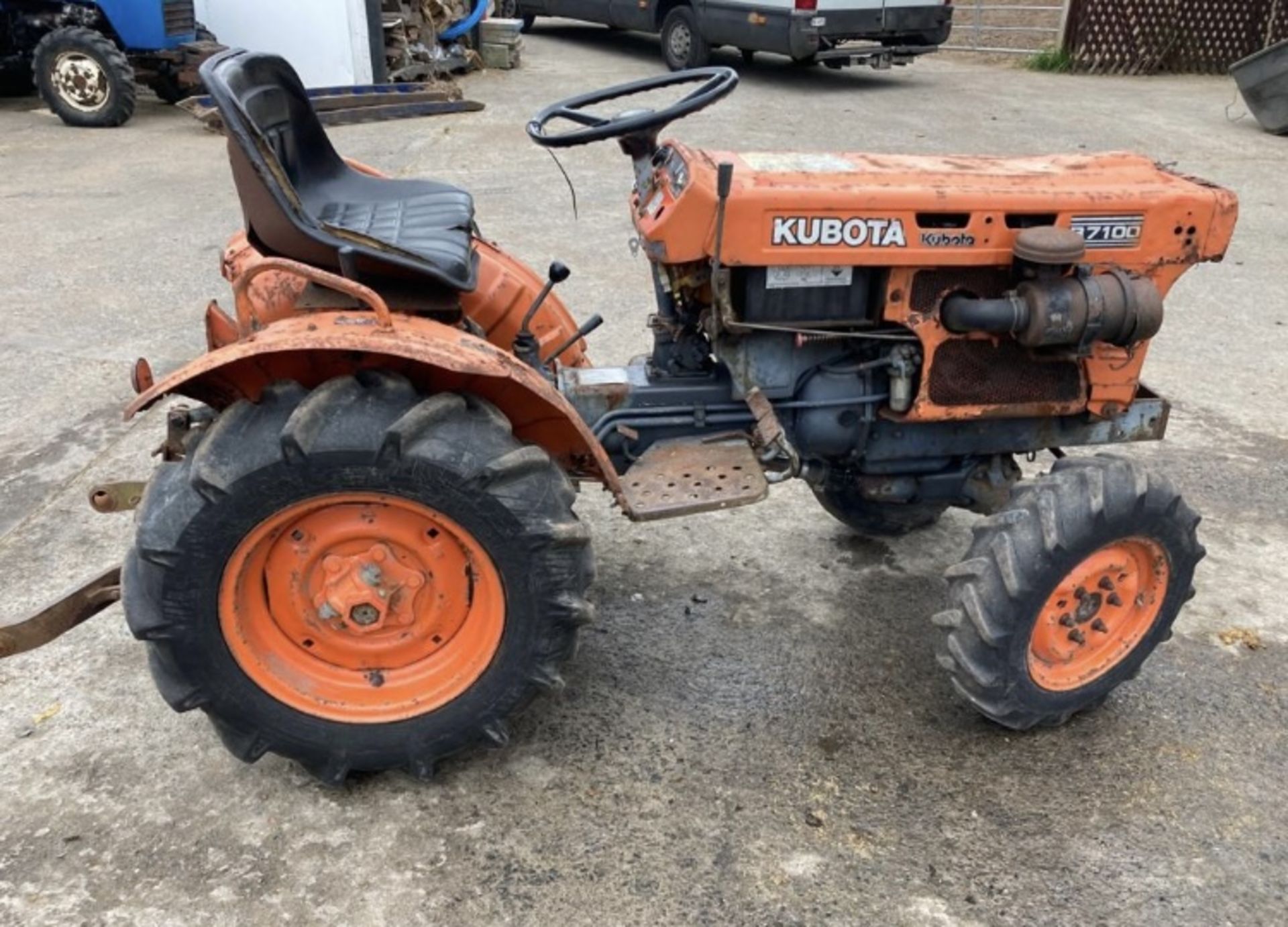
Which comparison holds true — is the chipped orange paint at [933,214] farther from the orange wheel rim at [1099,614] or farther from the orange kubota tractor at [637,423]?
the orange wheel rim at [1099,614]

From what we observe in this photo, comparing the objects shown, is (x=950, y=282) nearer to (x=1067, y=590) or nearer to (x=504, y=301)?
(x=1067, y=590)

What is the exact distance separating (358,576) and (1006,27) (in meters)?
15.2

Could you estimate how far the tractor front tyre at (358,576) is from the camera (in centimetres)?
216

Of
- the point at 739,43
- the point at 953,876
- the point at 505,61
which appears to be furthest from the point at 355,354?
the point at 505,61

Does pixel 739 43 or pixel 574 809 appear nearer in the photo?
pixel 574 809

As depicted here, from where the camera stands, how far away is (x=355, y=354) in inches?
91.6

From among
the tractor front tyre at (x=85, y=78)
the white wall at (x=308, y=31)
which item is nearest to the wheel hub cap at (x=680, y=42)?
the white wall at (x=308, y=31)

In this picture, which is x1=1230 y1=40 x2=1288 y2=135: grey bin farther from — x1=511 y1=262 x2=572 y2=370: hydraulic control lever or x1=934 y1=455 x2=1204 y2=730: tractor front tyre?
x1=511 y1=262 x2=572 y2=370: hydraulic control lever

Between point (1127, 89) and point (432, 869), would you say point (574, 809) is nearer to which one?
point (432, 869)

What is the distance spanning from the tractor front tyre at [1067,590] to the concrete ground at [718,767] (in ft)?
0.51

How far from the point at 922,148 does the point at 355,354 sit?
295 inches

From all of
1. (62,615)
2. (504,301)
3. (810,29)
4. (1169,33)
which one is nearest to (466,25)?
(810,29)

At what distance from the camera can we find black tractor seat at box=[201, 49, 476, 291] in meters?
2.30

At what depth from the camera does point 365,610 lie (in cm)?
238
